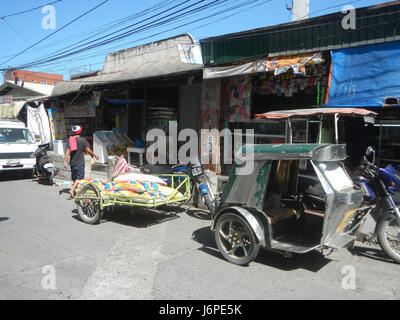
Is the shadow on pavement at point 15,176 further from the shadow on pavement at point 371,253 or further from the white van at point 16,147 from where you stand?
the shadow on pavement at point 371,253

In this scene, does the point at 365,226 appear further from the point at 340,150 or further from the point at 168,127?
the point at 168,127

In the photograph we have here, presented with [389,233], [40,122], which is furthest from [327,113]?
[40,122]

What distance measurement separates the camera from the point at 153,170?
1027 cm

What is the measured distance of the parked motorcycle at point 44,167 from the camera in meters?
11.5

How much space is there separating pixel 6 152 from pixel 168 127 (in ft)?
19.4

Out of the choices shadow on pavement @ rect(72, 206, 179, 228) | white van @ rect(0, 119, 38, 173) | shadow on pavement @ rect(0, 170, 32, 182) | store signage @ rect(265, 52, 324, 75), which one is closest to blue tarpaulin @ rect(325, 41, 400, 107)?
store signage @ rect(265, 52, 324, 75)

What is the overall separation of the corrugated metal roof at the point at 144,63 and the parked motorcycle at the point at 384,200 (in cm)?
629

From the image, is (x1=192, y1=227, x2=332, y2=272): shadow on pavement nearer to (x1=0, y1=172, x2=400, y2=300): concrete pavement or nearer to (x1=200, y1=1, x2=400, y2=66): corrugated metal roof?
(x1=0, y1=172, x2=400, y2=300): concrete pavement

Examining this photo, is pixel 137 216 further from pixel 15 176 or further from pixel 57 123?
pixel 57 123

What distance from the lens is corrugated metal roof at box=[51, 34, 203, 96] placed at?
11631 millimetres

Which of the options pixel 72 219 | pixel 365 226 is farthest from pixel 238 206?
pixel 72 219

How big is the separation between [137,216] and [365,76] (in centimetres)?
574

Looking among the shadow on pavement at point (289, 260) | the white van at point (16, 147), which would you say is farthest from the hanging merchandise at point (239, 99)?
the white van at point (16, 147)

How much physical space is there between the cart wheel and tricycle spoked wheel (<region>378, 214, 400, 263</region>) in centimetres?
497
